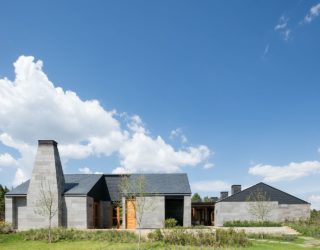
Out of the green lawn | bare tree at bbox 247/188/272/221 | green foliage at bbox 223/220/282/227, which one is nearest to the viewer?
the green lawn

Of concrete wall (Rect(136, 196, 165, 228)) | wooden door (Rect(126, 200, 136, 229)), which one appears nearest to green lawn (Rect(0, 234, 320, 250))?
concrete wall (Rect(136, 196, 165, 228))

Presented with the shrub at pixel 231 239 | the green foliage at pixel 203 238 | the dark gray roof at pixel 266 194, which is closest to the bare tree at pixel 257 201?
the dark gray roof at pixel 266 194

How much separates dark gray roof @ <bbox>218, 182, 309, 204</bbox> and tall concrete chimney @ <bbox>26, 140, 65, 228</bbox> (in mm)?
17266

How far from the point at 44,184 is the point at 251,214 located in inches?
824

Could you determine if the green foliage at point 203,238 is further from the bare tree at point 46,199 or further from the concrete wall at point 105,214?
the concrete wall at point 105,214

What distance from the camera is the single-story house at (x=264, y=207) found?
116 ft

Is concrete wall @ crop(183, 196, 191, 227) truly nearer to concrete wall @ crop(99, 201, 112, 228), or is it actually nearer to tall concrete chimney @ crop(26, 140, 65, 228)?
concrete wall @ crop(99, 201, 112, 228)

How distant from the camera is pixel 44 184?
27531mm

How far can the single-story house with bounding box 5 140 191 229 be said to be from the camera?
90.1 ft

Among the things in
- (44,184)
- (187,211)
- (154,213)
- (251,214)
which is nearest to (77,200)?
(44,184)

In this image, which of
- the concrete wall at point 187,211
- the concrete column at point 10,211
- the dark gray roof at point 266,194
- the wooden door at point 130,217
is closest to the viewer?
the concrete column at point 10,211

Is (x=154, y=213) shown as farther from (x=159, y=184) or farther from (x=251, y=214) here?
(x=251, y=214)

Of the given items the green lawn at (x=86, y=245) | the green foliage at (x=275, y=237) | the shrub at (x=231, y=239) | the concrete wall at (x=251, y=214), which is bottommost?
the concrete wall at (x=251, y=214)

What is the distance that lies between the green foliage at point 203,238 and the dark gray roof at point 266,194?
53.4ft
